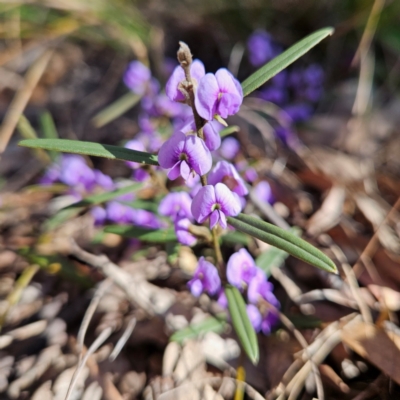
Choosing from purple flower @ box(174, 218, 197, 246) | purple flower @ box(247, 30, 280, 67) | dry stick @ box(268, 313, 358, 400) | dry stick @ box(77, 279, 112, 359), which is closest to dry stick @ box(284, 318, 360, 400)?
dry stick @ box(268, 313, 358, 400)

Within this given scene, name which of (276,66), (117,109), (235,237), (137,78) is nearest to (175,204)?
(235,237)

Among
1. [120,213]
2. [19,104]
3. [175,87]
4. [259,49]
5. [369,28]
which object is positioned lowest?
[19,104]

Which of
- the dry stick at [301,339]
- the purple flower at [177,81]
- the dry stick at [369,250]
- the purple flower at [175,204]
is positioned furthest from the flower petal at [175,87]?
the dry stick at [369,250]

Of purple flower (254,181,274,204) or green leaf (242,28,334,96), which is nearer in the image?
green leaf (242,28,334,96)

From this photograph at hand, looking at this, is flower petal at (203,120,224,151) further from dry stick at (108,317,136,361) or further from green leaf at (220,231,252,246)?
dry stick at (108,317,136,361)

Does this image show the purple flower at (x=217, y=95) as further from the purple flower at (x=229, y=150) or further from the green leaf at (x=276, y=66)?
the purple flower at (x=229, y=150)

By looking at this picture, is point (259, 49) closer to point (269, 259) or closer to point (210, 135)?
point (269, 259)

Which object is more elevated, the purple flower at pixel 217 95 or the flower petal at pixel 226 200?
the purple flower at pixel 217 95
